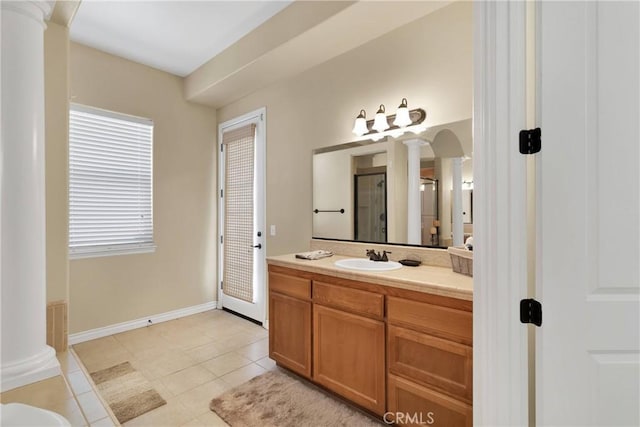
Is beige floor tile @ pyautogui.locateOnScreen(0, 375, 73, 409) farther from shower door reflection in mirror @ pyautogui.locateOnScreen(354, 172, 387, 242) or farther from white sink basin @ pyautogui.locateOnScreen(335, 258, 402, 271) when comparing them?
shower door reflection in mirror @ pyautogui.locateOnScreen(354, 172, 387, 242)

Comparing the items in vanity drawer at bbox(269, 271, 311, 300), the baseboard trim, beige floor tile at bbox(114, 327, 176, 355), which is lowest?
beige floor tile at bbox(114, 327, 176, 355)

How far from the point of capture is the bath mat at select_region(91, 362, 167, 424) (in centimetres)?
205

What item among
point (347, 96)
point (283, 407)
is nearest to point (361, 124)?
point (347, 96)

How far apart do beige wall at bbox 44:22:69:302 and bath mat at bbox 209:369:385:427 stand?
66.9 inches

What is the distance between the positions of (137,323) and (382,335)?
3004mm

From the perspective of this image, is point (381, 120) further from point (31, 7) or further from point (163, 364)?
point (163, 364)

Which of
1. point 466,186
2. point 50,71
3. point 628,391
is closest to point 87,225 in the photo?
point 50,71

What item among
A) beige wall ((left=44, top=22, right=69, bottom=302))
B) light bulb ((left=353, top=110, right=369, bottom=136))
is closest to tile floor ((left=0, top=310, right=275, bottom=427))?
beige wall ((left=44, top=22, right=69, bottom=302))

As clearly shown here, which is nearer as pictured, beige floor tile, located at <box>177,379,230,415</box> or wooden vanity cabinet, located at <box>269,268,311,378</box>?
beige floor tile, located at <box>177,379,230,415</box>

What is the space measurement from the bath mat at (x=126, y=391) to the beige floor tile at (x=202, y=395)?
151 millimetres

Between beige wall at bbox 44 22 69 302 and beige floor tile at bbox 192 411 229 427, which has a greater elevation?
beige wall at bbox 44 22 69 302

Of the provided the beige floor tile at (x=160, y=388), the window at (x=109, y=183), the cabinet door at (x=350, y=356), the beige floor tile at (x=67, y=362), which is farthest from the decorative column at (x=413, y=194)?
the window at (x=109, y=183)

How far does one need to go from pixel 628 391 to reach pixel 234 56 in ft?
11.6

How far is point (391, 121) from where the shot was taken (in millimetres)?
2436
